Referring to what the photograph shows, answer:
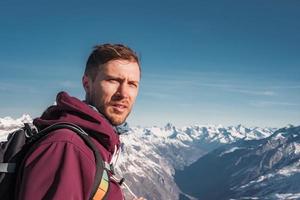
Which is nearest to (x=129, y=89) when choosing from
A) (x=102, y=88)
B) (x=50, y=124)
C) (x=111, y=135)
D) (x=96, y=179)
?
(x=102, y=88)

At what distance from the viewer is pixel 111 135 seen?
5883mm

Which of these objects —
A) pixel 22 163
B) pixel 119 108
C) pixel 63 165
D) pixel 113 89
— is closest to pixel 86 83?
pixel 113 89

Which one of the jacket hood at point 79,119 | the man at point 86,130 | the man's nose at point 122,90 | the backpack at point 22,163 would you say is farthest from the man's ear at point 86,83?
the backpack at point 22,163

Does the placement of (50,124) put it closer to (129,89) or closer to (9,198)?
(9,198)

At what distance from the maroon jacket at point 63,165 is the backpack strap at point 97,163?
0.08 meters

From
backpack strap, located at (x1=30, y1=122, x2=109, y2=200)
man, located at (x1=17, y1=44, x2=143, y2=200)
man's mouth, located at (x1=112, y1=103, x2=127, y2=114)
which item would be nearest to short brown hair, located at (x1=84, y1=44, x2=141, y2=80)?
man, located at (x1=17, y1=44, x2=143, y2=200)

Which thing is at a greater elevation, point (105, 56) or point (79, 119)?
point (105, 56)

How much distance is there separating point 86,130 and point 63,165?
1011 mm

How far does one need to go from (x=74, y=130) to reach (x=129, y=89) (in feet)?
5.72

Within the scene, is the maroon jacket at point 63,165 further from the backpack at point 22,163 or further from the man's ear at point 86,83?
the man's ear at point 86,83

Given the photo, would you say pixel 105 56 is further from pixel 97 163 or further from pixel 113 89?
pixel 97 163

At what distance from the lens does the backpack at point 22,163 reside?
16.6 feet

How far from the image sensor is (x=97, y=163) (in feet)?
16.9

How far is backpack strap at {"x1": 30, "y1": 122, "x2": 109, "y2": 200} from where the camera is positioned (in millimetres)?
5007
